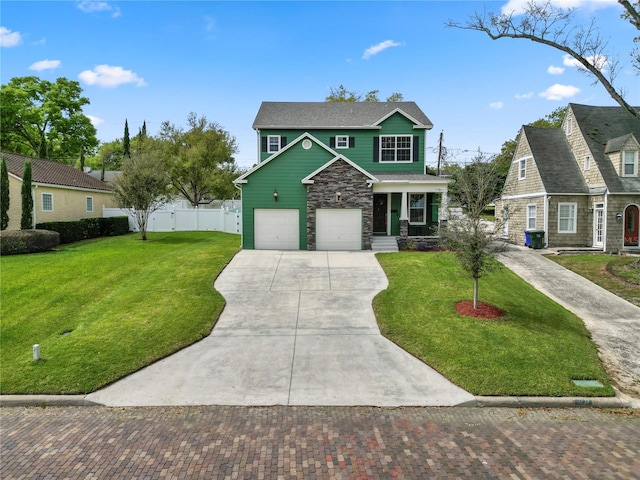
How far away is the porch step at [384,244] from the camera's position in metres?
19.6

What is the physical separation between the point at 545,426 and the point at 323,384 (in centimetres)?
365

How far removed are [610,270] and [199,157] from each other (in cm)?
2779

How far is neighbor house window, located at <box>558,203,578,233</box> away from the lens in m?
21.0

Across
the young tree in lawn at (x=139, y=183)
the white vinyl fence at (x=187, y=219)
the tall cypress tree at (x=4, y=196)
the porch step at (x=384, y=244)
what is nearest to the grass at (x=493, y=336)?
the porch step at (x=384, y=244)

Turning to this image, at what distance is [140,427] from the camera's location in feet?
19.7

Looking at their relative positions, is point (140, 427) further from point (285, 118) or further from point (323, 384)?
point (285, 118)

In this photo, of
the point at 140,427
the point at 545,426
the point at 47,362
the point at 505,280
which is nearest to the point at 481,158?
the point at 505,280

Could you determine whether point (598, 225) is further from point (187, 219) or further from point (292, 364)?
point (187, 219)

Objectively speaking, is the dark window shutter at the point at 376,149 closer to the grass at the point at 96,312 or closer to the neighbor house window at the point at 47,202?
the grass at the point at 96,312

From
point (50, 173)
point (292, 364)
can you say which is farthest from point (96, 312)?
point (50, 173)

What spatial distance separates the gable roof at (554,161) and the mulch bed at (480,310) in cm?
1340

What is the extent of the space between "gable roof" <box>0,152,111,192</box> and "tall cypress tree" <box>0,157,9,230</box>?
1.47 metres

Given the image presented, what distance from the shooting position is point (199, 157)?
31734 millimetres

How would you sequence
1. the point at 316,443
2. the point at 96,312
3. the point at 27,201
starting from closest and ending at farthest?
the point at 316,443 < the point at 96,312 < the point at 27,201
